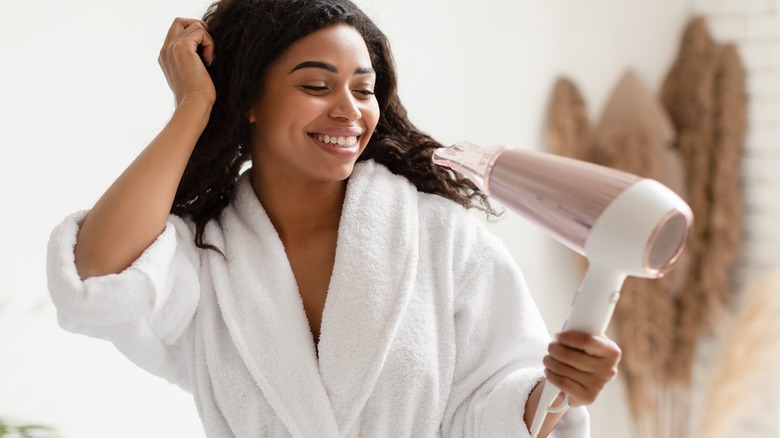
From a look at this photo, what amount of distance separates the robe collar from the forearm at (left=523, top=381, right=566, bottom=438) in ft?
0.66

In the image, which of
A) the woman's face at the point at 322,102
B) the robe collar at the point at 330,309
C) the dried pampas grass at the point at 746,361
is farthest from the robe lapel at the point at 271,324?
the dried pampas grass at the point at 746,361

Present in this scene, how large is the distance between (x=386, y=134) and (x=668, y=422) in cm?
159

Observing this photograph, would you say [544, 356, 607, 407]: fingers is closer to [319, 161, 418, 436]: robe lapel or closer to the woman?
the woman

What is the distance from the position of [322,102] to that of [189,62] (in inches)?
7.1

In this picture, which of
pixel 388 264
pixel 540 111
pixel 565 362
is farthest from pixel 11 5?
pixel 540 111

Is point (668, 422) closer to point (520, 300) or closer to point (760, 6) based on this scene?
point (760, 6)

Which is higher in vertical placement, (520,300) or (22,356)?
(520,300)

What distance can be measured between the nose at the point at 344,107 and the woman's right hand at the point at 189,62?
0.53ft

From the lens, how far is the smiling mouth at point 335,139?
1201 millimetres

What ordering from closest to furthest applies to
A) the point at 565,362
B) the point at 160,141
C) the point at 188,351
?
the point at 565,362 → the point at 160,141 → the point at 188,351

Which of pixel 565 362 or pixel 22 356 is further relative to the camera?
pixel 22 356

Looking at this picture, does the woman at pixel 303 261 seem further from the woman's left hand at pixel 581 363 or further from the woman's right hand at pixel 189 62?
the woman's left hand at pixel 581 363

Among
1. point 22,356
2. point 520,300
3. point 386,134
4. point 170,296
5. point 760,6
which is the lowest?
point 22,356

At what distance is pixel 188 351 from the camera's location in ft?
4.14
